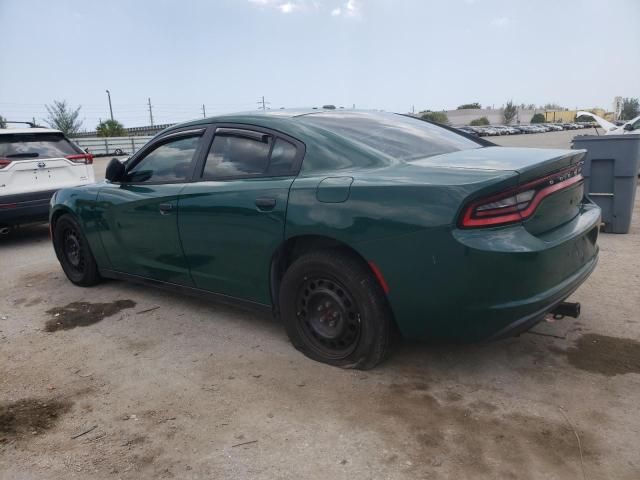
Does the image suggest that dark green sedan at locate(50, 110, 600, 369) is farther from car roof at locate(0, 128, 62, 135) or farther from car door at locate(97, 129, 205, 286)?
car roof at locate(0, 128, 62, 135)

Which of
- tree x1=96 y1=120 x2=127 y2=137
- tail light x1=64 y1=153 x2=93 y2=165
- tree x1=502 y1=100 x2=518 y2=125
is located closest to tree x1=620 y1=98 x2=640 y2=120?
tree x1=502 y1=100 x2=518 y2=125

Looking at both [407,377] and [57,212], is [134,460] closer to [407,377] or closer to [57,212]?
[407,377]

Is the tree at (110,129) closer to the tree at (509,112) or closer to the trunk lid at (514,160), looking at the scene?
the trunk lid at (514,160)

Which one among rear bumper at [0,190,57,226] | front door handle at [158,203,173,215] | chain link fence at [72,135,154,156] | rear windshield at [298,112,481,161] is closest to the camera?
rear windshield at [298,112,481,161]

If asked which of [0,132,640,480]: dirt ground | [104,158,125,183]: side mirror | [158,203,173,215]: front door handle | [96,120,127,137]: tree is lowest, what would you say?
[0,132,640,480]: dirt ground

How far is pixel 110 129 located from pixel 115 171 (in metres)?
47.7

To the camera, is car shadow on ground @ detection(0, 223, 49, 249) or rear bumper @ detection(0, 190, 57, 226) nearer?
rear bumper @ detection(0, 190, 57, 226)

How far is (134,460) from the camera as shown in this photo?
7.99ft

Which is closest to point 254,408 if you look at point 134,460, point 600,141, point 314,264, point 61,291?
point 134,460

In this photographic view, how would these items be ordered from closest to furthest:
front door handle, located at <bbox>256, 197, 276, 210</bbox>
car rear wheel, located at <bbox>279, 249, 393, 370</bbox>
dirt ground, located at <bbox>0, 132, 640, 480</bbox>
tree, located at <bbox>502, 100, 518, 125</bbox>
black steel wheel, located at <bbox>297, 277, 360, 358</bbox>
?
1. dirt ground, located at <bbox>0, 132, 640, 480</bbox>
2. car rear wheel, located at <bbox>279, 249, 393, 370</bbox>
3. black steel wheel, located at <bbox>297, 277, 360, 358</bbox>
4. front door handle, located at <bbox>256, 197, 276, 210</bbox>
5. tree, located at <bbox>502, 100, 518, 125</bbox>

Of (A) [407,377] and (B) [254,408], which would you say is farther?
(A) [407,377]

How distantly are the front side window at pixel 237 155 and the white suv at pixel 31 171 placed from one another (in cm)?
452

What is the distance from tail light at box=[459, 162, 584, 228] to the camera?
252cm

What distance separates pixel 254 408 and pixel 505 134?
66.8 m
